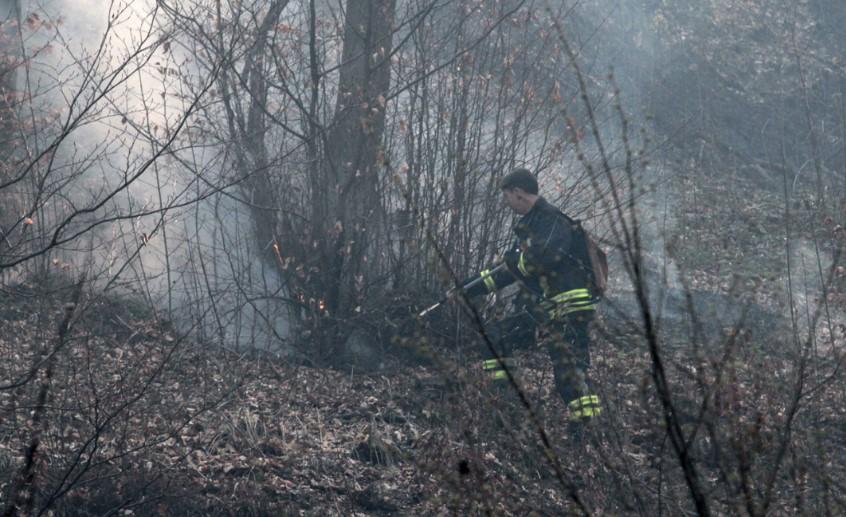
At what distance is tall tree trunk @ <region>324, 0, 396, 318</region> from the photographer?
7.07 m

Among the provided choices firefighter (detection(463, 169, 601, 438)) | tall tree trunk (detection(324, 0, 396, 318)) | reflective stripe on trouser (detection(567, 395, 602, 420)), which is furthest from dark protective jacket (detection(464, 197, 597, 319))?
tall tree trunk (detection(324, 0, 396, 318))

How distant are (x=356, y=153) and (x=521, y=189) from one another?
4.61 ft

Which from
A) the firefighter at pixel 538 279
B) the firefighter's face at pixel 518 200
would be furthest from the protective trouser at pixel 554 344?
the firefighter's face at pixel 518 200

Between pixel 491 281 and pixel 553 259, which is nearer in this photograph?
pixel 553 259

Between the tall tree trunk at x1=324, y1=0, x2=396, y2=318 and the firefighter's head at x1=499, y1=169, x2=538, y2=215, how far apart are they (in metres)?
1.15

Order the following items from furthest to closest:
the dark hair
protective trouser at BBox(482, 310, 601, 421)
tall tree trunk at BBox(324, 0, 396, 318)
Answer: tall tree trunk at BBox(324, 0, 396, 318) < the dark hair < protective trouser at BBox(482, 310, 601, 421)

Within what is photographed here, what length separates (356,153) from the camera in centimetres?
713

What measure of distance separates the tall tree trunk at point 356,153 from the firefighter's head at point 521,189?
1.15m

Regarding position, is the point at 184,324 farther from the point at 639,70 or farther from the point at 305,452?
the point at 639,70

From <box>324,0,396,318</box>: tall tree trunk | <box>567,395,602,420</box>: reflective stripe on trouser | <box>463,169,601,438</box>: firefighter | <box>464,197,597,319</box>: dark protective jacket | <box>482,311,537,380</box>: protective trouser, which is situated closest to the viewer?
<box>567,395,602,420</box>: reflective stripe on trouser

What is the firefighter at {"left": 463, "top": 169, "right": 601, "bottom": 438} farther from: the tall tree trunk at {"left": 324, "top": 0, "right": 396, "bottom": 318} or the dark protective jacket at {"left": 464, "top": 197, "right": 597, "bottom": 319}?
the tall tree trunk at {"left": 324, "top": 0, "right": 396, "bottom": 318}

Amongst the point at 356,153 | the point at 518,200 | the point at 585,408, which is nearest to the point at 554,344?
the point at 585,408

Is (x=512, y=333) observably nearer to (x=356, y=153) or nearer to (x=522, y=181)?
(x=522, y=181)

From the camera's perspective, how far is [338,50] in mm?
7695
